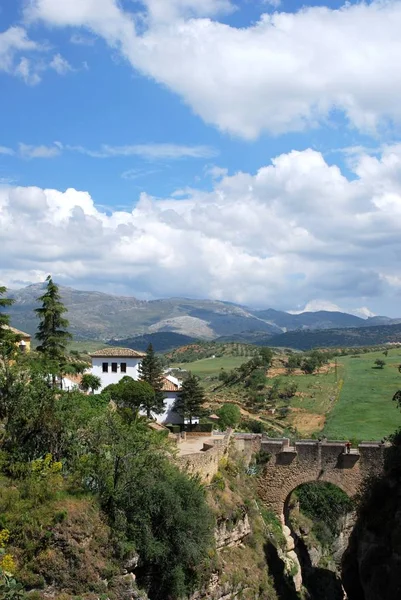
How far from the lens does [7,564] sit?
2178 cm

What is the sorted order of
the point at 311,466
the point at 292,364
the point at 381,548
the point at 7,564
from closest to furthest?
1. the point at 7,564
2. the point at 381,548
3. the point at 311,466
4. the point at 292,364

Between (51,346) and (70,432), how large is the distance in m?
11.8

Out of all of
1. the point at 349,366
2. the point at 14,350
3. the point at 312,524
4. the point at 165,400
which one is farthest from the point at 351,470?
the point at 349,366

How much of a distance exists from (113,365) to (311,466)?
792 inches

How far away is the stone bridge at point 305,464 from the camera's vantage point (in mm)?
43531

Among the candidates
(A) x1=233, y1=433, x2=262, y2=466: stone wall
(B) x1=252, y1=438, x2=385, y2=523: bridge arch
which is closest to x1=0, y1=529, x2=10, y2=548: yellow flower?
(A) x1=233, y1=433, x2=262, y2=466: stone wall

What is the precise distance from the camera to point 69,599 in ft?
74.4

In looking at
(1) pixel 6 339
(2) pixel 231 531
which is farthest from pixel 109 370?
(2) pixel 231 531

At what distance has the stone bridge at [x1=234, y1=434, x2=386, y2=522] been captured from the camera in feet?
143

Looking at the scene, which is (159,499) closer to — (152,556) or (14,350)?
(152,556)

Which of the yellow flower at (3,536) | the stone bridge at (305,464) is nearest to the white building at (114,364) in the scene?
the stone bridge at (305,464)

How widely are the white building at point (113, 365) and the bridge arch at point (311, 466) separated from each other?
1539 cm

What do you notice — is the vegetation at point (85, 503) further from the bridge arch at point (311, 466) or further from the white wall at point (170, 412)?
the white wall at point (170, 412)

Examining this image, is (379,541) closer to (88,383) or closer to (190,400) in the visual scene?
(88,383)
